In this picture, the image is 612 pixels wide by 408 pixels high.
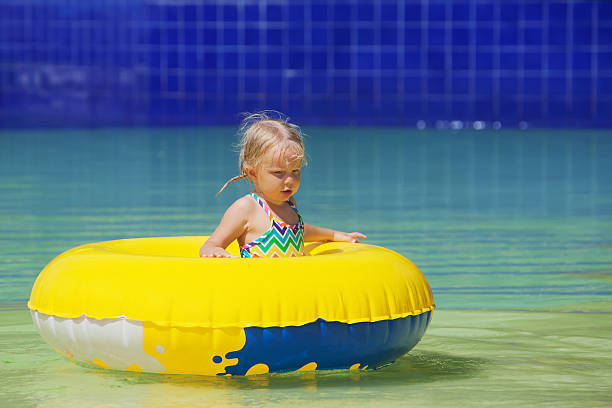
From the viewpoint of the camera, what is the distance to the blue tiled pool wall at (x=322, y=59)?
14484mm

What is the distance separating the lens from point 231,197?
7.06 meters

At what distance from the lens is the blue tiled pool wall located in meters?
14.5

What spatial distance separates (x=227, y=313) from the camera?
2.62 meters

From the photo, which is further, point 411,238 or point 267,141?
point 411,238

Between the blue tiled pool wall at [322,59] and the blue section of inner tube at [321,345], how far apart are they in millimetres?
11894

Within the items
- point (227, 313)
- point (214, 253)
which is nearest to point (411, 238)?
point (214, 253)

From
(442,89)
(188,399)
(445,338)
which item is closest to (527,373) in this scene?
(445,338)

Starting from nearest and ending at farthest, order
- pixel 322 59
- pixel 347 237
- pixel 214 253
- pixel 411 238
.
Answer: pixel 214 253 → pixel 347 237 → pixel 411 238 → pixel 322 59

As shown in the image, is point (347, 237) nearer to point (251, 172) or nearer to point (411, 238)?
point (251, 172)

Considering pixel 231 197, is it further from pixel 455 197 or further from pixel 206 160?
pixel 206 160

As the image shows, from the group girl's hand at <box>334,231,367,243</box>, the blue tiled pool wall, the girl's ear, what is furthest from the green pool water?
the blue tiled pool wall

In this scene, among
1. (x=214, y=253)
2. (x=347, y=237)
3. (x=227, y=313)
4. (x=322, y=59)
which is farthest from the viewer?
(x=322, y=59)

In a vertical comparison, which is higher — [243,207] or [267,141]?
[267,141]

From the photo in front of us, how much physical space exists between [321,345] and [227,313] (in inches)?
9.0
